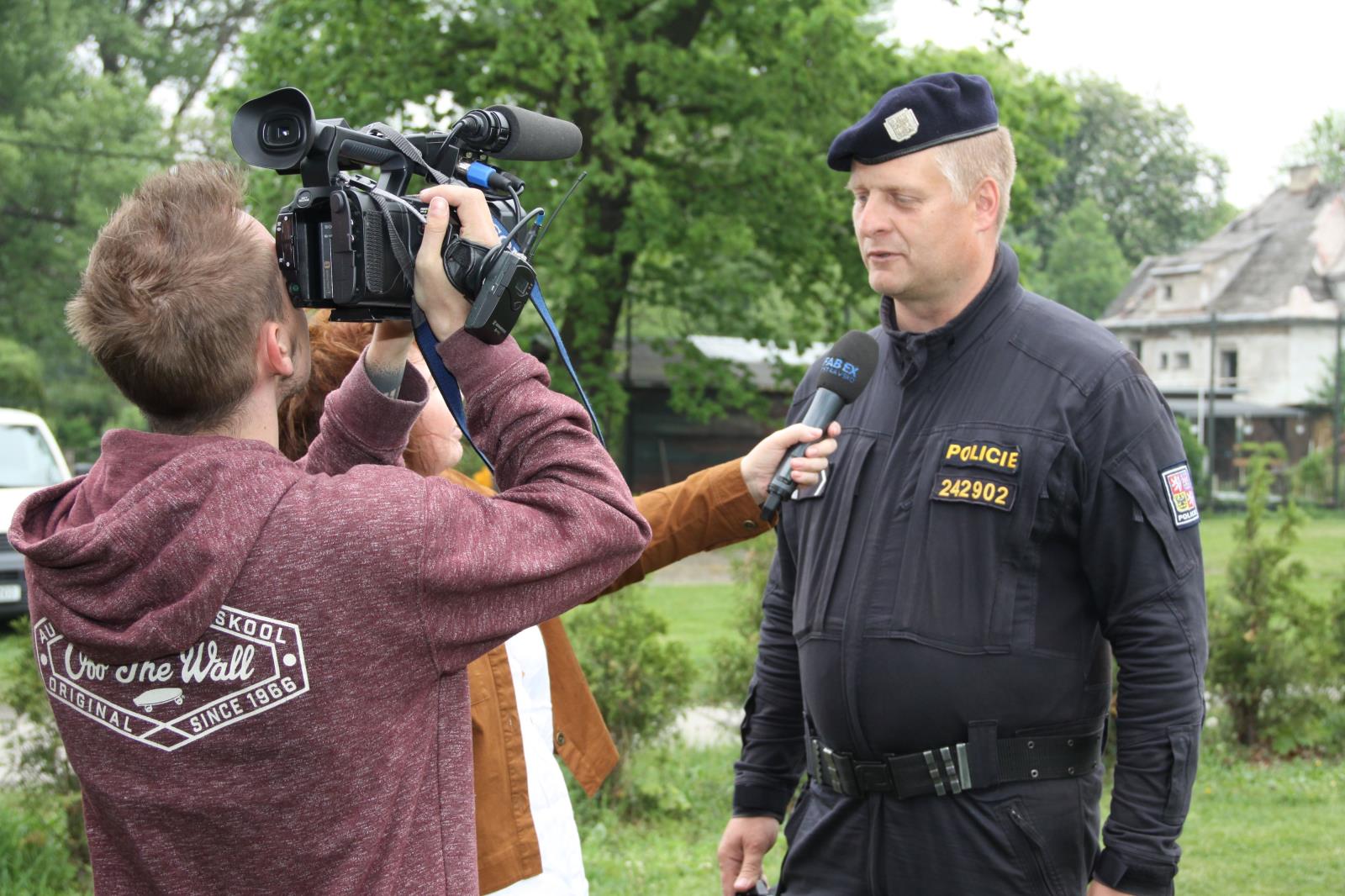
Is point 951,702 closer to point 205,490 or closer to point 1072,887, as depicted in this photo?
point 1072,887

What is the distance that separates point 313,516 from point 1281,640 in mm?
7260

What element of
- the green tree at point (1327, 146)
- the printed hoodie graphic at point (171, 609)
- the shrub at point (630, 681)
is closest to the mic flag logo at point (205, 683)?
the printed hoodie graphic at point (171, 609)

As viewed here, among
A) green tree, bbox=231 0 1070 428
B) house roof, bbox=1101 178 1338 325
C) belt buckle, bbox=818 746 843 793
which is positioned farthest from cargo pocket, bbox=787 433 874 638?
house roof, bbox=1101 178 1338 325

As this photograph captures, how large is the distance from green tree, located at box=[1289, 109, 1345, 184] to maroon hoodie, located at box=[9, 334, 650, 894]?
209ft

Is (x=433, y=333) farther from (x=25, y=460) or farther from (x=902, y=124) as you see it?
(x=25, y=460)

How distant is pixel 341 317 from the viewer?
6.16 ft

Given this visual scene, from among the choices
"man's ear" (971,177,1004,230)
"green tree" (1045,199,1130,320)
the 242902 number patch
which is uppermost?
"green tree" (1045,199,1130,320)

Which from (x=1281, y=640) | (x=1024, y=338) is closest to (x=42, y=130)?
(x=1281, y=640)

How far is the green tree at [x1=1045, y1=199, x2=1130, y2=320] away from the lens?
53.3 m

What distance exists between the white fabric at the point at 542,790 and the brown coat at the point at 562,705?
0.05 meters

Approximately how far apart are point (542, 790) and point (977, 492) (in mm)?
1071

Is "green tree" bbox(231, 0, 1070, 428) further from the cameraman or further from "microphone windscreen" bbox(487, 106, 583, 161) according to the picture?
the cameraman

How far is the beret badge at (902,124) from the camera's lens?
2900 millimetres

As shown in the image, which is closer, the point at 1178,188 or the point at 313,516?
the point at 313,516
